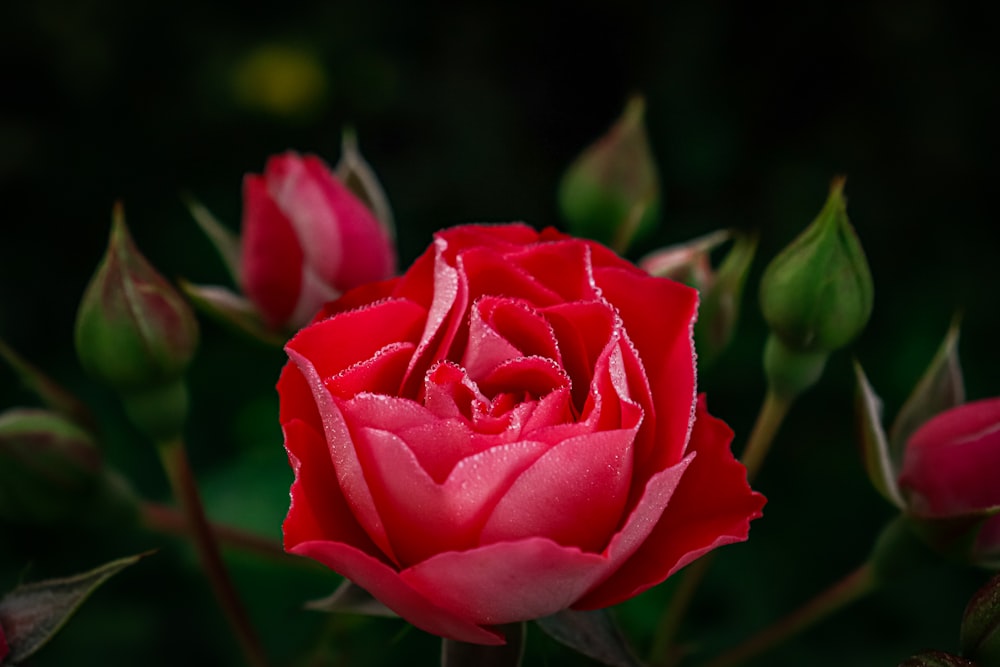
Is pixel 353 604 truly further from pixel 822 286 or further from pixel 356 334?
pixel 822 286

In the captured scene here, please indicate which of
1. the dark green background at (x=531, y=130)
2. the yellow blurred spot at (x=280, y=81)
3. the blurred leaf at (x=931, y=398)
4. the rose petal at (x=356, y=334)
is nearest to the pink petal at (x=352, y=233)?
the rose petal at (x=356, y=334)

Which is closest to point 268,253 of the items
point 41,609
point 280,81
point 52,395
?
point 52,395

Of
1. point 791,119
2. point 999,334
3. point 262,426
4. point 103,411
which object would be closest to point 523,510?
point 262,426

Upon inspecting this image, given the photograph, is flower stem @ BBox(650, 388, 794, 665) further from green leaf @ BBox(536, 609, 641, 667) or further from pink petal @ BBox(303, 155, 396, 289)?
pink petal @ BBox(303, 155, 396, 289)

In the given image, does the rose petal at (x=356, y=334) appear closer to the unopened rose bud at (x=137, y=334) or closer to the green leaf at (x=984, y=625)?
the unopened rose bud at (x=137, y=334)

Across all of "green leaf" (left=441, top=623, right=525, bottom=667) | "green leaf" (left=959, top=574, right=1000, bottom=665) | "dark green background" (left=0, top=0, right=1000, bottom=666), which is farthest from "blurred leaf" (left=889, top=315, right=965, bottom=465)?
"dark green background" (left=0, top=0, right=1000, bottom=666)

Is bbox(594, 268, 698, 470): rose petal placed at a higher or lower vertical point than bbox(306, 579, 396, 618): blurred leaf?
higher

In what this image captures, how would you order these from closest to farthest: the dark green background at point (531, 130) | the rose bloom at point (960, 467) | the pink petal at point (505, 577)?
the pink petal at point (505, 577), the rose bloom at point (960, 467), the dark green background at point (531, 130)
